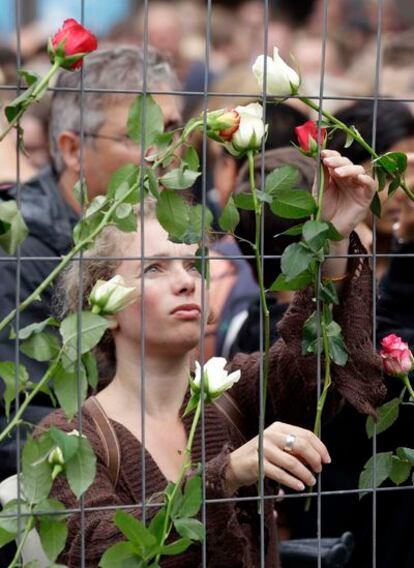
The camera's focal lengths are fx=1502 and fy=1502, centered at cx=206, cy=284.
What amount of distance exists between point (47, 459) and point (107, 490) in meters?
0.26

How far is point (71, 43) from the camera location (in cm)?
179

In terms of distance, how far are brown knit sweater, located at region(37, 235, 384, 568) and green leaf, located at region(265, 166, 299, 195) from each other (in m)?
0.19

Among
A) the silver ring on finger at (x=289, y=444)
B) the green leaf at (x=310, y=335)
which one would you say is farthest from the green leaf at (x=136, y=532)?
the green leaf at (x=310, y=335)

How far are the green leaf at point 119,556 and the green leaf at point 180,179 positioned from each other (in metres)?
0.45

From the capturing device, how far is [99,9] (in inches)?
252

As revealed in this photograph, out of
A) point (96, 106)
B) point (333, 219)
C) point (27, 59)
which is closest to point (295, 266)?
point (333, 219)

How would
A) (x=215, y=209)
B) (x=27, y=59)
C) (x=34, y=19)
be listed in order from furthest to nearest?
(x=34, y=19)
(x=27, y=59)
(x=215, y=209)

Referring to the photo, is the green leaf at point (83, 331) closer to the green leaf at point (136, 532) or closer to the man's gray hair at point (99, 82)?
the green leaf at point (136, 532)

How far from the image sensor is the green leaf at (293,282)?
199 centimetres

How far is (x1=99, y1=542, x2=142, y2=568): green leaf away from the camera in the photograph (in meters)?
1.86

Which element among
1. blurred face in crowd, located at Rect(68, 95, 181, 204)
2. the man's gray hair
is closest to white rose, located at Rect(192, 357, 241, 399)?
blurred face in crowd, located at Rect(68, 95, 181, 204)

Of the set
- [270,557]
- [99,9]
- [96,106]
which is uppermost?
[99,9]

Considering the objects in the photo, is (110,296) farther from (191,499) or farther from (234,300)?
(234,300)

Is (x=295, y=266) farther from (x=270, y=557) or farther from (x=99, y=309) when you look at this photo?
(x=270, y=557)
